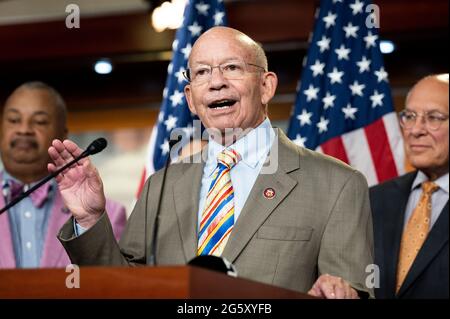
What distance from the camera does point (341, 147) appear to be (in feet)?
12.3

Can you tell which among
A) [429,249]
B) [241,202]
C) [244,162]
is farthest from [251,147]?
[429,249]

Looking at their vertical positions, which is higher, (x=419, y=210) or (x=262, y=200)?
(x=419, y=210)

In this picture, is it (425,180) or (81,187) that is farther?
(425,180)

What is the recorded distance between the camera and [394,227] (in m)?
3.28

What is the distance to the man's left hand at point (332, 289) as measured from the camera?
73.7 inches

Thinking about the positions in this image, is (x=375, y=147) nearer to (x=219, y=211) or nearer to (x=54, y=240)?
(x=54, y=240)

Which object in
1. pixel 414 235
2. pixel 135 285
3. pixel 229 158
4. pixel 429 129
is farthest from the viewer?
pixel 429 129

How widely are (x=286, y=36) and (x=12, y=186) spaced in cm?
168

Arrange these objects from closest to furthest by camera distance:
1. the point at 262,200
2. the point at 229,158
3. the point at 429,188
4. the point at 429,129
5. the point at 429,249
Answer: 1. the point at 262,200
2. the point at 229,158
3. the point at 429,249
4. the point at 429,188
5. the point at 429,129

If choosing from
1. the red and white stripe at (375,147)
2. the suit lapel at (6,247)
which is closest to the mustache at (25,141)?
the suit lapel at (6,247)

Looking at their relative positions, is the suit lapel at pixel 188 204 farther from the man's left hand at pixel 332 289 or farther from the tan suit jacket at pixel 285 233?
the man's left hand at pixel 332 289

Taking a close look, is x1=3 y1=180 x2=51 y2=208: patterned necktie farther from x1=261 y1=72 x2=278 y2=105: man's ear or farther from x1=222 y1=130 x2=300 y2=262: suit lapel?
x1=222 y1=130 x2=300 y2=262: suit lapel

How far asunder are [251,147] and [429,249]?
1055 millimetres

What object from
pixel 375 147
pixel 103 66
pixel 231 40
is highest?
pixel 103 66
